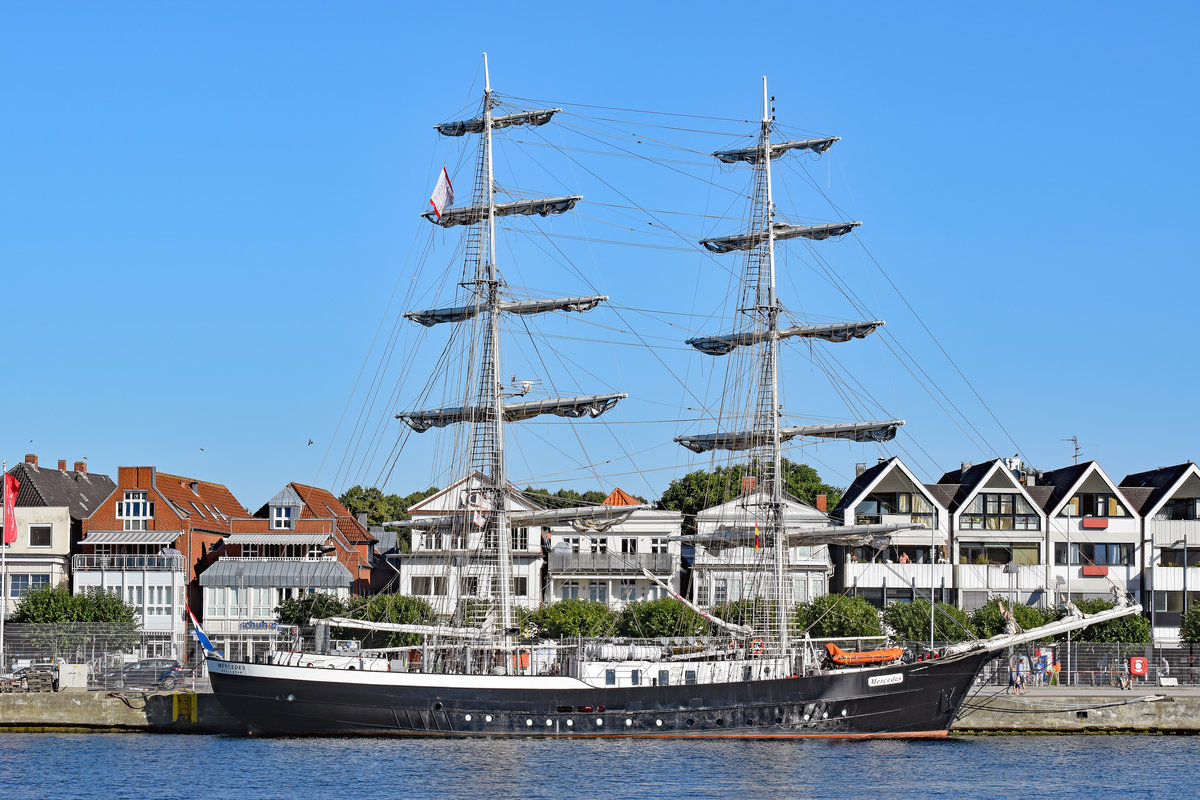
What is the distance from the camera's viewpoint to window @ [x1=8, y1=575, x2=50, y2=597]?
89625 millimetres

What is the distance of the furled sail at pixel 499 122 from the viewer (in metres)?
67.9

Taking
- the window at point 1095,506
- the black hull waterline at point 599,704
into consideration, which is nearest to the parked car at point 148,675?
the black hull waterline at point 599,704

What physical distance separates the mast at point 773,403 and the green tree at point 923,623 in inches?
363

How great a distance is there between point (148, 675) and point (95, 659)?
22.4 ft

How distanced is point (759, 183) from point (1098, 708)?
97.1 feet

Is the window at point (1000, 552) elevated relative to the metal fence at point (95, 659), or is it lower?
elevated

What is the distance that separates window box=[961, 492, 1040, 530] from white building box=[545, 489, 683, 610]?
18153mm

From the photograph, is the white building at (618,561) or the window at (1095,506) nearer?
the white building at (618,561)

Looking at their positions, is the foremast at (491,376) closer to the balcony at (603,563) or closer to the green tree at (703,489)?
the balcony at (603,563)

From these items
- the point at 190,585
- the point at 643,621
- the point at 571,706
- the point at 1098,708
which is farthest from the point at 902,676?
the point at 190,585

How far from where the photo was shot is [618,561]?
87.1m

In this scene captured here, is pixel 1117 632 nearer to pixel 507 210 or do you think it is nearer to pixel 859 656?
pixel 859 656

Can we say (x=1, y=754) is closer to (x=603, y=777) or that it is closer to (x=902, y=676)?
(x=603, y=777)

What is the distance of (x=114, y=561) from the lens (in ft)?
292
